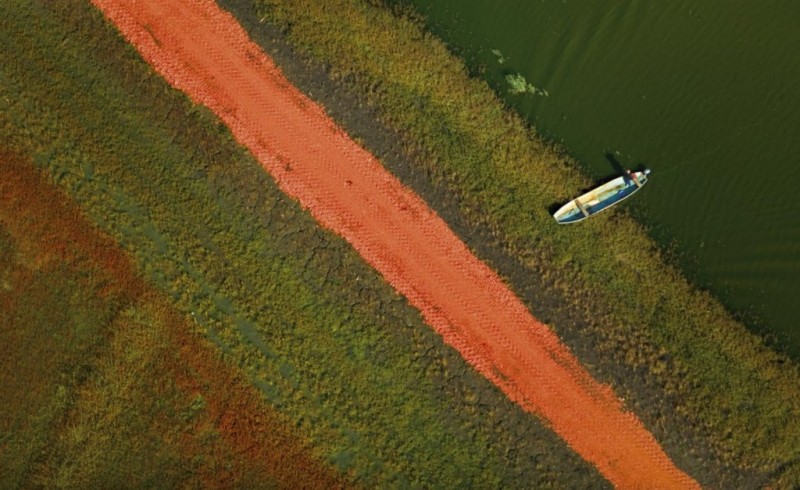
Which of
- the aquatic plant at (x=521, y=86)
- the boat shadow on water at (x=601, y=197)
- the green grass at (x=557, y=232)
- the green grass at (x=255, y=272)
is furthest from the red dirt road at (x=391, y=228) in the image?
the aquatic plant at (x=521, y=86)

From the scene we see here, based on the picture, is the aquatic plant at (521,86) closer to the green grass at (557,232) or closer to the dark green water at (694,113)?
the dark green water at (694,113)

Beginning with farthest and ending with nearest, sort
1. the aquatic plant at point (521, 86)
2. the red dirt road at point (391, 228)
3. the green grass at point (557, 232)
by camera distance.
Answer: the aquatic plant at point (521, 86)
the red dirt road at point (391, 228)
the green grass at point (557, 232)

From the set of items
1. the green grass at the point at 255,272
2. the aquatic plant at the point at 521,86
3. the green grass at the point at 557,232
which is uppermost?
the aquatic plant at the point at 521,86

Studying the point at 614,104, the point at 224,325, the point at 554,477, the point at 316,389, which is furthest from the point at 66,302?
the point at 614,104

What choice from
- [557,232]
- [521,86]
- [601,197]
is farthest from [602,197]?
[521,86]

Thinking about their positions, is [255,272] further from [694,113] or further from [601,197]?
[694,113]

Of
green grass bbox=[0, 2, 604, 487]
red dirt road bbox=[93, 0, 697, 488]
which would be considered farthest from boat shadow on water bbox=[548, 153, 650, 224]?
green grass bbox=[0, 2, 604, 487]
